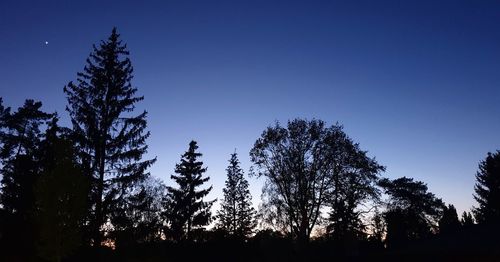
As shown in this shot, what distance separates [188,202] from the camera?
46375mm

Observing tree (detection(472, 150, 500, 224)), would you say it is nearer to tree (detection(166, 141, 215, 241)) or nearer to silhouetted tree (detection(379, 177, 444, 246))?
silhouetted tree (detection(379, 177, 444, 246))

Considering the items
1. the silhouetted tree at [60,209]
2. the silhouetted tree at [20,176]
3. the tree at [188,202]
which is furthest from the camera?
the tree at [188,202]

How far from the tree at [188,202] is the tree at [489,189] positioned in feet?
140

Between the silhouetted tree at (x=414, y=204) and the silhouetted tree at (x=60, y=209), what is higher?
the silhouetted tree at (x=414, y=204)

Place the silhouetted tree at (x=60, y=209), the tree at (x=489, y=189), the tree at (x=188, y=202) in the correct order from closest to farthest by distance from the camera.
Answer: the silhouetted tree at (x=60, y=209) < the tree at (x=188, y=202) < the tree at (x=489, y=189)

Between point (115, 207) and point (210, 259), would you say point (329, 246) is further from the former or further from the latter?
point (115, 207)

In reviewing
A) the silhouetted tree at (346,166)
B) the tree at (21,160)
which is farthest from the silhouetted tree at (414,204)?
the tree at (21,160)

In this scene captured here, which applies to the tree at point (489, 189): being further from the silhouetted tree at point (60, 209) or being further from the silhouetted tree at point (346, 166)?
the silhouetted tree at point (60, 209)

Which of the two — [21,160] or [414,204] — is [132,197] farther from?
[414,204]

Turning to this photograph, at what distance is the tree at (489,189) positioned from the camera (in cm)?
6044

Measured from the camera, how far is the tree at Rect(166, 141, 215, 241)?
1793 inches

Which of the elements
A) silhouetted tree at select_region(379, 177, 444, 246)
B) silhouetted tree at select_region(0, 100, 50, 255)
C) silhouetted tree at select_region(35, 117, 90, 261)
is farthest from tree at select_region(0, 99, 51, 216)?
silhouetted tree at select_region(379, 177, 444, 246)

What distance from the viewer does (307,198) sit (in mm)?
34625

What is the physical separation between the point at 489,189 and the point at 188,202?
49350mm
